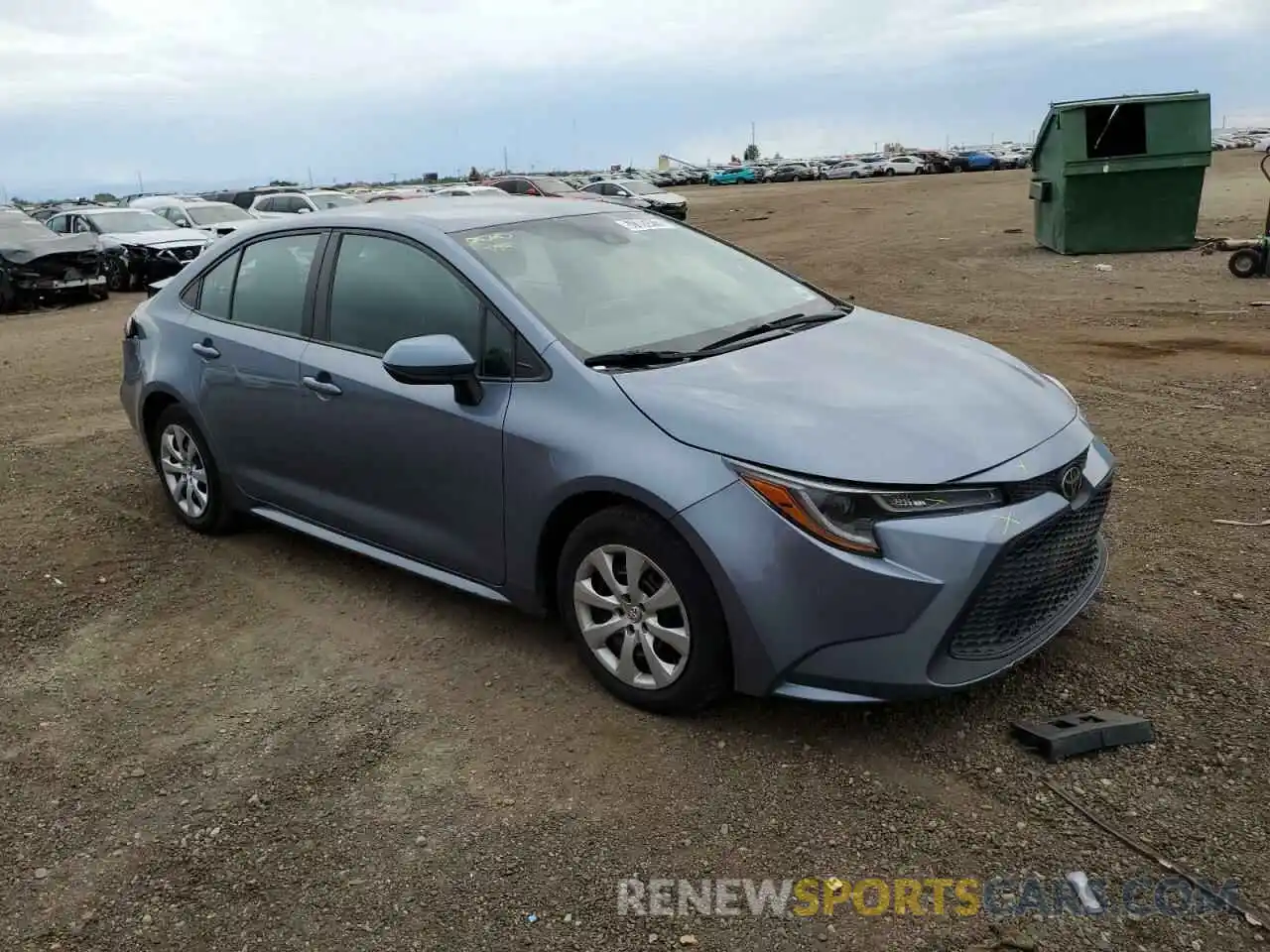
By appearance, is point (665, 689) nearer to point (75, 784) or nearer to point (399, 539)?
point (399, 539)

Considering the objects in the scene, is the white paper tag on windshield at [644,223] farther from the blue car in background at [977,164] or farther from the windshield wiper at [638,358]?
the blue car in background at [977,164]

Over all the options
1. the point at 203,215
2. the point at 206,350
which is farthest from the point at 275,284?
the point at 203,215

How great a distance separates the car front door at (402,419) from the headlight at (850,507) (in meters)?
1.14

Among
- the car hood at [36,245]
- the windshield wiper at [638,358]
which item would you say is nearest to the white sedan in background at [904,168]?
the car hood at [36,245]

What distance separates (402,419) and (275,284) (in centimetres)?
126

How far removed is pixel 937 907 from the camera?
8.89 feet

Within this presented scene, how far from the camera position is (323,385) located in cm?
443

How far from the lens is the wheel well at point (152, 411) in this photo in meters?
5.46

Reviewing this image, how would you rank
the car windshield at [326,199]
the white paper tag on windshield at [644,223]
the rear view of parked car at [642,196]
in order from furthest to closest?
the rear view of parked car at [642,196], the car windshield at [326,199], the white paper tag on windshield at [644,223]

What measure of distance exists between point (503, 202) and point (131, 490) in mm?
3029

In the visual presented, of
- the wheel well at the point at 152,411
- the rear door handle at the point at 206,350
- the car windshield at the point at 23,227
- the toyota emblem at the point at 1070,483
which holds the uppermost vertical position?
the car windshield at the point at 23,227

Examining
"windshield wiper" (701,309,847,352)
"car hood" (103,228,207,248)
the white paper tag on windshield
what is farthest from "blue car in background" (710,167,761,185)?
"windshield wiper" (701,309,847,352)

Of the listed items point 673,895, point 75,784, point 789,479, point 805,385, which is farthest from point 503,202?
point 673,895

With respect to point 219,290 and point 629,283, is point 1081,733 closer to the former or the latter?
point 629,283
